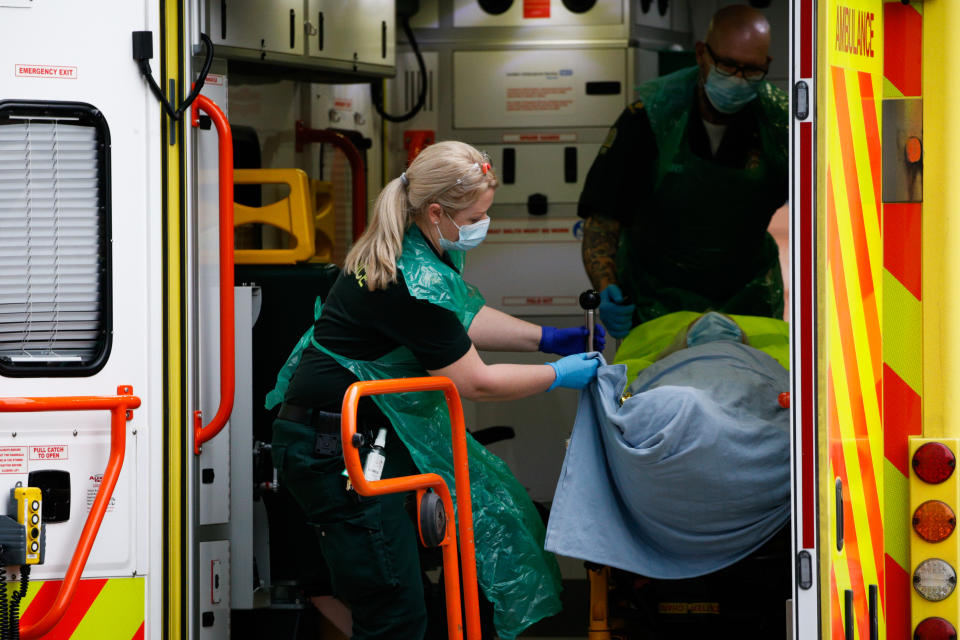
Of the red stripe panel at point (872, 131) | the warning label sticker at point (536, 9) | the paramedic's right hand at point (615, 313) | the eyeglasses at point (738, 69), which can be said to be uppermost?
the warning label sticker at point (536, 9)

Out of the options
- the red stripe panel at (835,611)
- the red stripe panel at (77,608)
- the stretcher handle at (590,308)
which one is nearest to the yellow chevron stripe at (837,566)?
the red stripe panel at (835,611)

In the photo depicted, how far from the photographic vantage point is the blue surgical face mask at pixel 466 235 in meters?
3.03

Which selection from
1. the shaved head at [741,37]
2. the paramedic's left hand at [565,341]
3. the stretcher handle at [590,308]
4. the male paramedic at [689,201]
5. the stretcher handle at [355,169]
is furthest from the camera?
the stretcher handle at [355,169]

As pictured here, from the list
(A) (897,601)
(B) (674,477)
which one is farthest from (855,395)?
(B) (674,477)

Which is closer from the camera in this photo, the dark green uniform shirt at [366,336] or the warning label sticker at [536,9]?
the dark green uniform shirt at [366,336]

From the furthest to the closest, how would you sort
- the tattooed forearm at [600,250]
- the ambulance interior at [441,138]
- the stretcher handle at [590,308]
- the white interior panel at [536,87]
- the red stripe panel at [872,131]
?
the white interior panel at [536,87], the tattooed forearm at [600,250], the ambulance interior at [441,138], the stretcher handle at [590,308], the red stripe panel at [872,131]

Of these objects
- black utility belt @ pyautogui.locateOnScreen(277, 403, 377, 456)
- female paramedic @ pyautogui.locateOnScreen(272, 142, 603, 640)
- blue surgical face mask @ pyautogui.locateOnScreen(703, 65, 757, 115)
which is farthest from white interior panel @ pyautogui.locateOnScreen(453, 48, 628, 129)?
black utility belt @ pyautogui.locateOnScreen(277, 403, 377, 456)

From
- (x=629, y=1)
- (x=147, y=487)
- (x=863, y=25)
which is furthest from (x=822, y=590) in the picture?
(x=629, y=1)

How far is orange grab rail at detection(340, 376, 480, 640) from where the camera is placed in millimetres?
2604

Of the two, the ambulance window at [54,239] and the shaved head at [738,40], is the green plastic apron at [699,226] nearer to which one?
the shaved head at [738,40]

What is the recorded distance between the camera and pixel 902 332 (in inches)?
101

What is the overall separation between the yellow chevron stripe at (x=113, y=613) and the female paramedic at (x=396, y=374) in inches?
19.2

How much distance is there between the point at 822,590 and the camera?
7.75 feet

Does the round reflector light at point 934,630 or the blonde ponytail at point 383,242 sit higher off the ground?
the blonde ponytail at point 383,242
